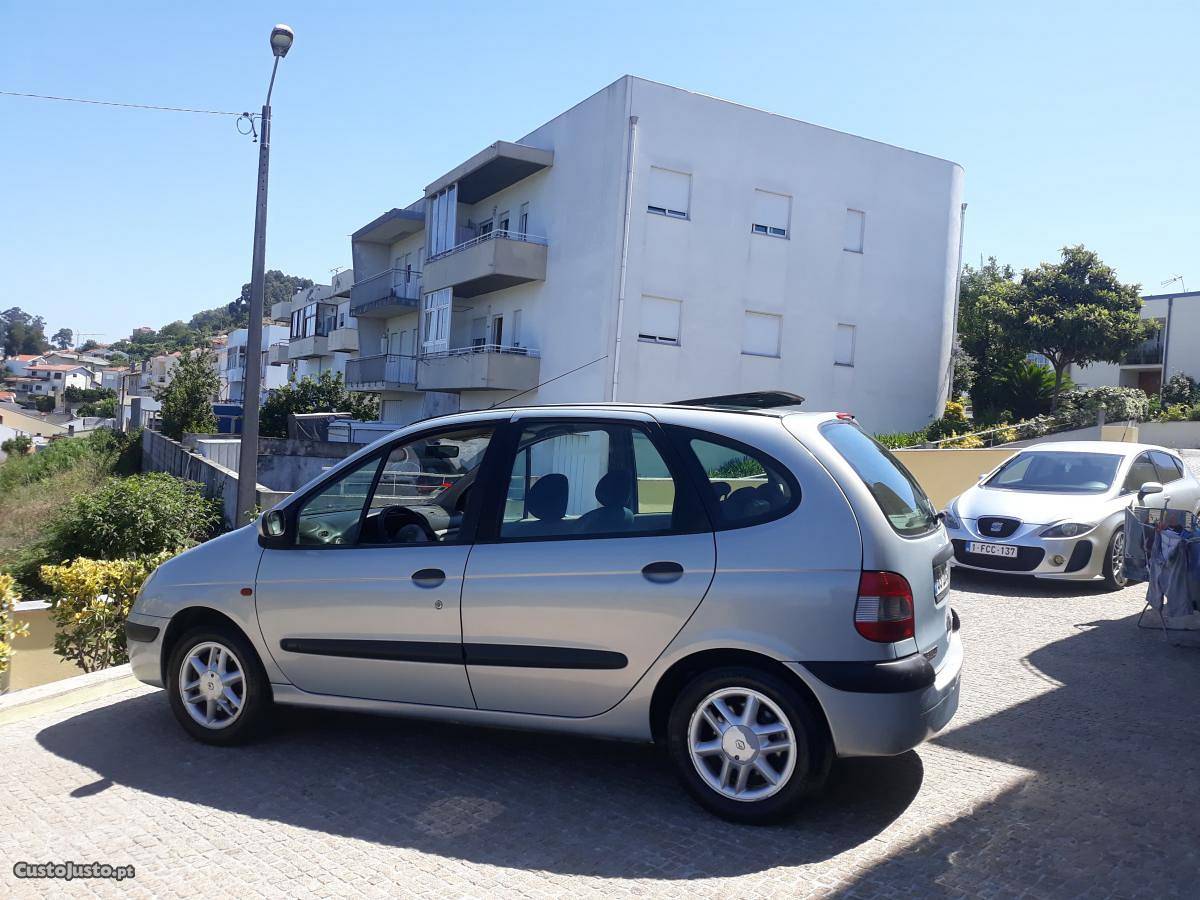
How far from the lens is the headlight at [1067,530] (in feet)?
32.7

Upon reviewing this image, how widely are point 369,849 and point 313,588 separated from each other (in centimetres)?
141

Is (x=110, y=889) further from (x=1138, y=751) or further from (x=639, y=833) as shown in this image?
(x=1138, y=751)

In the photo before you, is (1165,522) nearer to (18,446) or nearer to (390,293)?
(390,293)

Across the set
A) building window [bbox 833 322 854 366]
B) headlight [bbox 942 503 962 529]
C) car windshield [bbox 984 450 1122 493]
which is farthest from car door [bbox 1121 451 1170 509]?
building window [bbox 833 322 854 366]

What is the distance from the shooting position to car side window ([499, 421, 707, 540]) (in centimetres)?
433

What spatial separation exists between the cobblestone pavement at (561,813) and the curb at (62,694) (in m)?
0.16

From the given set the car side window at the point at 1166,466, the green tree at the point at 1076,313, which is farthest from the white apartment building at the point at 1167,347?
the car side window at the point at 1166,466

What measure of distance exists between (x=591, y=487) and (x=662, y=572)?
0.57 meters

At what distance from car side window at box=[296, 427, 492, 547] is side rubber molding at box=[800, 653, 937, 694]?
1.94 metres

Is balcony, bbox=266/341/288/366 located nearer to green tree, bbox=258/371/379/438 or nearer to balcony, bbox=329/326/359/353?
→ balcony, bbox=329/326/359/353

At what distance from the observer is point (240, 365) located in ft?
293

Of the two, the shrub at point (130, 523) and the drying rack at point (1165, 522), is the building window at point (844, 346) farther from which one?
the drying rack at point (1165, 522)

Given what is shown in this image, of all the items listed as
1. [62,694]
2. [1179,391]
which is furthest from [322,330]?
[62,694]

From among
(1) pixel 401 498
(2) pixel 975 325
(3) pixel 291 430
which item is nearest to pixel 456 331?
(3) pixel 291 430
